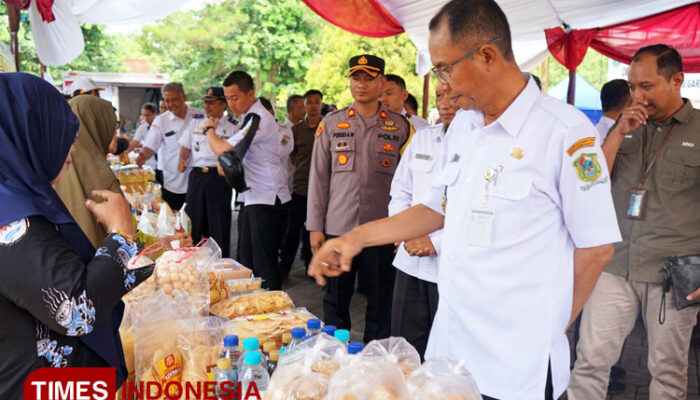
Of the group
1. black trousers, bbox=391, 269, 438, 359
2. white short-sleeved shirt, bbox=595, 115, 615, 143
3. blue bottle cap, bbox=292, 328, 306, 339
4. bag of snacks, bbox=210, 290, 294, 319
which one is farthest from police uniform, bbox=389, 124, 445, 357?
white short-sleeved shirt, bbox=595, 115, 615, 143

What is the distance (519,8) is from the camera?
16.3 feet

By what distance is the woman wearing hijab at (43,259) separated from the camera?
121 cm

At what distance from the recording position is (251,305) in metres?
2.27

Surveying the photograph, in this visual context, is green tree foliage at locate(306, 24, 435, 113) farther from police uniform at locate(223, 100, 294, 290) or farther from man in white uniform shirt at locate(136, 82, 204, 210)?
police uniform at locate(223, 100, 294, 290)

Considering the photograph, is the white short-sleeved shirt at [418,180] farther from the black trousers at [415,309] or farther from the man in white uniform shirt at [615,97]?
the man in white uniform shirt at [615,97]

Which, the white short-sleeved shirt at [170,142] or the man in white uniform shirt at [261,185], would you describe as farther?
the white short-sleeved shirt at [170,142]

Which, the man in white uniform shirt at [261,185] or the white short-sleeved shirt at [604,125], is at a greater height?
the white short-sleeved shirt at [604,125]

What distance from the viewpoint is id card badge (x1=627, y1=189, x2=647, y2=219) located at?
262 cm

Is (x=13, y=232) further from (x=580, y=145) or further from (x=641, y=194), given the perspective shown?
(x=641, y=194)

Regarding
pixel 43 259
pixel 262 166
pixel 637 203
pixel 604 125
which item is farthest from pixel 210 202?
pixel 43 259

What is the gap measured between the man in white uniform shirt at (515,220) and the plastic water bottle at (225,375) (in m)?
0.35

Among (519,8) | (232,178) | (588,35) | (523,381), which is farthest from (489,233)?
(588,35)

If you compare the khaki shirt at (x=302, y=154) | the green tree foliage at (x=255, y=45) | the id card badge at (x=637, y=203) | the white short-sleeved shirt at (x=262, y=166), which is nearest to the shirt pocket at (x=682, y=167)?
the id card badge at (x=637, y=203)

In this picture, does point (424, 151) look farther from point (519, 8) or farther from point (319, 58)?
point (319, 58)
